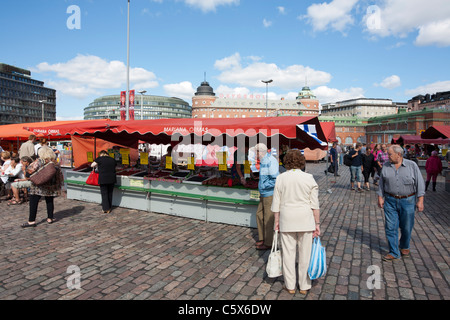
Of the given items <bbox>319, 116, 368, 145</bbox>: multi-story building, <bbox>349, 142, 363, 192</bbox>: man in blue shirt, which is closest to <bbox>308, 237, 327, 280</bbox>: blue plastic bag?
<bbox>349, 142, 363, 192</bbox>: man in blue shirt

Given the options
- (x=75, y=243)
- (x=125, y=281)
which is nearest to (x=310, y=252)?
(x=125, y=281)

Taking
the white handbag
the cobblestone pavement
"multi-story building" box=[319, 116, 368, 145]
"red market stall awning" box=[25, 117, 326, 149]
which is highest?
"multi-story building" box=[319, 116, 368, 145]

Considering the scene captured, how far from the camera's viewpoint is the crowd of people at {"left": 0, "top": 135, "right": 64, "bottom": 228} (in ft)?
22.1

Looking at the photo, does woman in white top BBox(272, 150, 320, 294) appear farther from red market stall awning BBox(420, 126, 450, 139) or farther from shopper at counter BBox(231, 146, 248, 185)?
red market stall awning BBox(420, 126, 450, 139)

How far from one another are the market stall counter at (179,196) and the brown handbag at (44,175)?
2058mm

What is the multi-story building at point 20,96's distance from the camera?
10506cm

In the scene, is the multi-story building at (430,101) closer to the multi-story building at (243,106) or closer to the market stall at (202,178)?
the multi-story building at (243,106)

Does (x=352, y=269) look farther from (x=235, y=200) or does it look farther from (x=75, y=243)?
(x=75, y=243)

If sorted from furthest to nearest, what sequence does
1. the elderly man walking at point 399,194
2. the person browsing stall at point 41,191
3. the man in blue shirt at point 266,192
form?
the person browsing stall at point 41,191, the man in blue shirt at point 266,192, the elderly man walking at point 399,194

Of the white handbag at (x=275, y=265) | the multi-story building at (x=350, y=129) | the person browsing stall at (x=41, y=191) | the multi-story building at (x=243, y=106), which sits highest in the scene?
the multi-story building at (x=243, y=106)

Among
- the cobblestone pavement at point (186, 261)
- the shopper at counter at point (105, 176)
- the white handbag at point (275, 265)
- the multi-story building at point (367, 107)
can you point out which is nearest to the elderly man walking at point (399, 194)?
the cobblestone pavement at point (186, 261)

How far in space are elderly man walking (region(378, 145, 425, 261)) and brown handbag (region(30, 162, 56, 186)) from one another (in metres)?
7.12

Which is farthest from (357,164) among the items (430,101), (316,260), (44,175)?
(430,101)
